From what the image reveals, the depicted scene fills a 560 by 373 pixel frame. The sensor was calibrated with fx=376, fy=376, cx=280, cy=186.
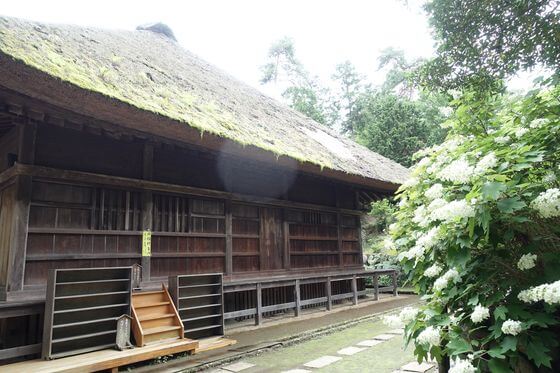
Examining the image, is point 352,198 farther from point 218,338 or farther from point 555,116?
point 555,116

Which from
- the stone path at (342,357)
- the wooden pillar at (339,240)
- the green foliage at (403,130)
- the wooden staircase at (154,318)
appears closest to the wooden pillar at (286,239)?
the wooden pillar at (339,240)

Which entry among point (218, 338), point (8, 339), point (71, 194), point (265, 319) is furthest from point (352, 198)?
point (8, 339)

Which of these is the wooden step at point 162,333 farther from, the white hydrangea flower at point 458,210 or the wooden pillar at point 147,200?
the white hydrangea flower at point 458,210

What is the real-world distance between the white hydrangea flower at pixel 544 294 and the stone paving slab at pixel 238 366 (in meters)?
3.24

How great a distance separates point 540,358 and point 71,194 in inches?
208

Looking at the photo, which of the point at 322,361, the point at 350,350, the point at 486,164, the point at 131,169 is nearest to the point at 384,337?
the point at 350,350

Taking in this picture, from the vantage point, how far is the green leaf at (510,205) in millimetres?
1893

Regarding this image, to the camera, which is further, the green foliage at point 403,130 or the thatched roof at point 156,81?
the green foliage at point 403,130

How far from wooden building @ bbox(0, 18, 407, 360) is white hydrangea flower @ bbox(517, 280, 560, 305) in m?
4.03

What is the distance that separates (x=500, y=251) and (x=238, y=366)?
3271mm

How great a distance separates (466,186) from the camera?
2.25 metres

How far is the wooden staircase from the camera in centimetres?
461

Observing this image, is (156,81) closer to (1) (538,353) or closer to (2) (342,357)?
(2) (342,357)

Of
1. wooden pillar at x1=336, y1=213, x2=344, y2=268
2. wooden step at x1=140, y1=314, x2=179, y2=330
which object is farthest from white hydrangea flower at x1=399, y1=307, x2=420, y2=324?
wooden pillar at x1=336, y1=213, x2=344, y2=268
